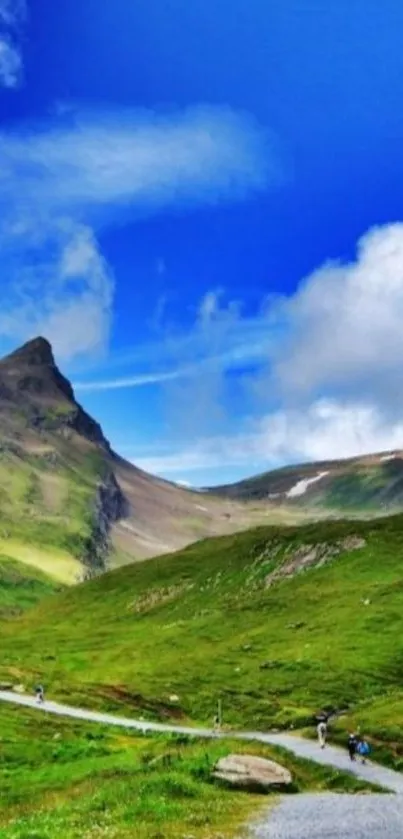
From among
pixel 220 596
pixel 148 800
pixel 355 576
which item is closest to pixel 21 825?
pixel 148 800

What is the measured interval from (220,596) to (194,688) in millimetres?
70287

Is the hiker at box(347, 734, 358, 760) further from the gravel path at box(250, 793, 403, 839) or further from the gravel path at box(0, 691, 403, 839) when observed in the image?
the gravel path at box(250, 793, 403, 839)

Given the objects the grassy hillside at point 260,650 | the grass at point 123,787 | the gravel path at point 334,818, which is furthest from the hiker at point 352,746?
the gravel path at point 334,818

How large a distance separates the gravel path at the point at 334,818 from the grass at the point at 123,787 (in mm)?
1627

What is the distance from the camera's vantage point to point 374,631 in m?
139

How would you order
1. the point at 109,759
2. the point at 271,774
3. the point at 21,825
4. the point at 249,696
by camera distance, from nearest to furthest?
1. the point at 21,825
2. the point at 271,774
3. the point at 109,759
4. the point at 249,696

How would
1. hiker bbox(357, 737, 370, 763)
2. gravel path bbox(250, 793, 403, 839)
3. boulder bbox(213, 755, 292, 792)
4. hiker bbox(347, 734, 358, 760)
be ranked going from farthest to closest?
hiker bbox(357, 737, 370, 763) → hiker bbox(347, 734, 358, 760) → boulder bbox(213, 755, 292, 792) → gravel path bbox(250, 793, 403, 839)

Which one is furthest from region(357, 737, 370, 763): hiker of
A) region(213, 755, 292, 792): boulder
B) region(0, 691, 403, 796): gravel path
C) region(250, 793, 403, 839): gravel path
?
region(250, 793, 403, 839): gravel path

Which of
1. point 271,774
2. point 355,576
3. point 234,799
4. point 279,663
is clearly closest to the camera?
point 234,799

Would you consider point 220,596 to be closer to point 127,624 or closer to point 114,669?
point 127,624

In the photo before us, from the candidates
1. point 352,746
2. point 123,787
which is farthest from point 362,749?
point 123,787

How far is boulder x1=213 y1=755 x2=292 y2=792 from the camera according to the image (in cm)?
5434

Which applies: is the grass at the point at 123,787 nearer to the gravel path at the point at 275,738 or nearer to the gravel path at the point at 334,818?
the gravel path at the point at 334,818

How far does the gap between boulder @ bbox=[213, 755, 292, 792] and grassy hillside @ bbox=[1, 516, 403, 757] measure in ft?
65.7
